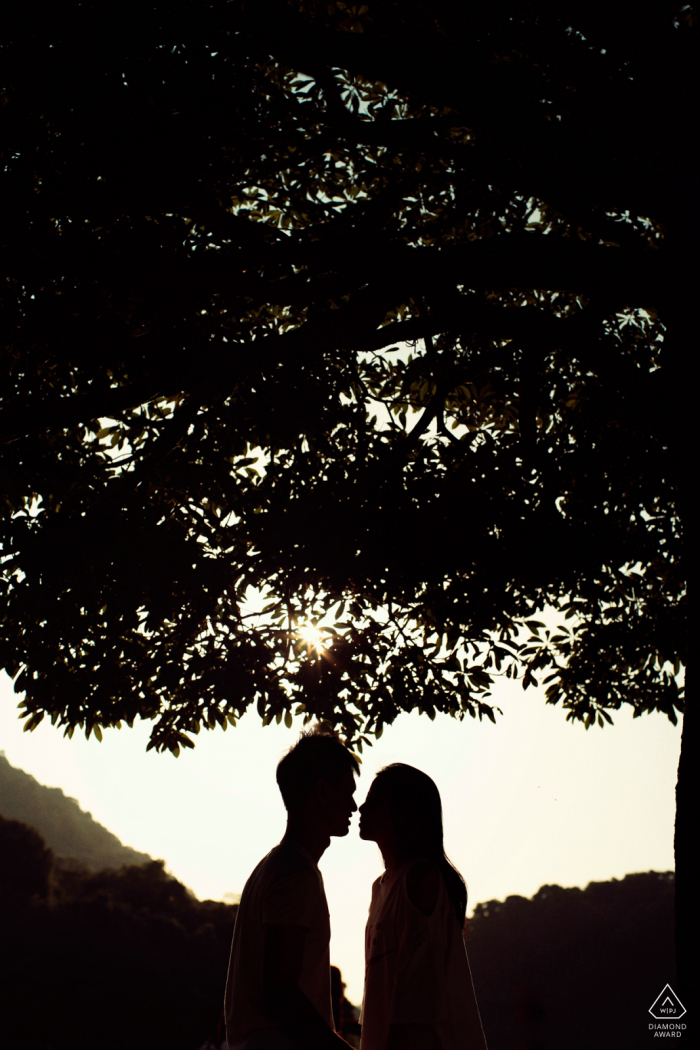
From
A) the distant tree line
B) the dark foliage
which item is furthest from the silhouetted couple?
the dark foliage

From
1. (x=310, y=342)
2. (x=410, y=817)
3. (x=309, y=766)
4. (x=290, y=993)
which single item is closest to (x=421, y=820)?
(x=410, y=817)

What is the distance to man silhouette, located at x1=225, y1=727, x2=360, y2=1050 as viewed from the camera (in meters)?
2.78

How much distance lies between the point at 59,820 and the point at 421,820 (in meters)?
151

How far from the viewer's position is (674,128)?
23.2 ft

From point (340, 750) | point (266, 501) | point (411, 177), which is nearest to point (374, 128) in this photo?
point (411, 177)

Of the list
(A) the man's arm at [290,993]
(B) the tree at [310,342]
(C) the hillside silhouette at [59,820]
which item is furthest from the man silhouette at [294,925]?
(C) the hillside silhouette at [59,820]

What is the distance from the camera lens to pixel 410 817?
3.55m

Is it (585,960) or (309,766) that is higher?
(309,766)

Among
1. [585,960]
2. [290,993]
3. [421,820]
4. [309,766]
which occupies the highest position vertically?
[309,766]

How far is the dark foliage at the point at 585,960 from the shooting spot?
251 ft

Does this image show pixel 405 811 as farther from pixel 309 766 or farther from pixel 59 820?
pixel 59 820

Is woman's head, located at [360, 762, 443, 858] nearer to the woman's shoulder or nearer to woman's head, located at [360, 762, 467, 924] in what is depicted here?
woman's head, located at [360, 762, 467, 924]

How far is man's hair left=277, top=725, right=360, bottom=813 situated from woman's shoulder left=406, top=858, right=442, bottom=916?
510 millimetres

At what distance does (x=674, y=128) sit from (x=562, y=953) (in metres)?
95.7
